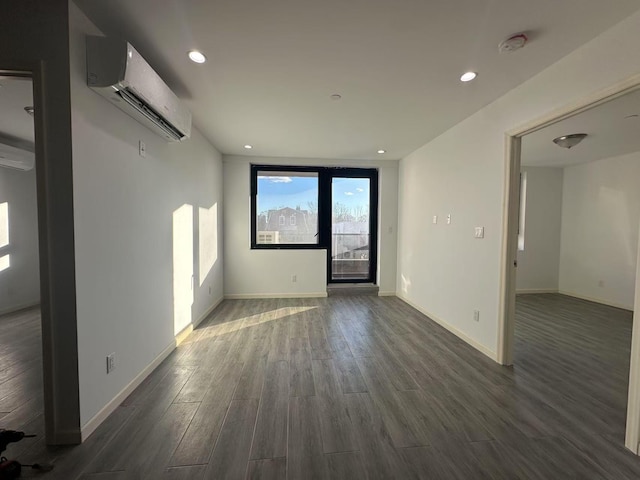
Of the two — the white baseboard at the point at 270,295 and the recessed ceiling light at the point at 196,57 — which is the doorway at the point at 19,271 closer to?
the recessed ceiling light at the point at 196,57

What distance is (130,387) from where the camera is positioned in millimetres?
1979

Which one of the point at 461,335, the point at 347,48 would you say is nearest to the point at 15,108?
the point at 347,48

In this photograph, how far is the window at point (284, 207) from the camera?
487cm

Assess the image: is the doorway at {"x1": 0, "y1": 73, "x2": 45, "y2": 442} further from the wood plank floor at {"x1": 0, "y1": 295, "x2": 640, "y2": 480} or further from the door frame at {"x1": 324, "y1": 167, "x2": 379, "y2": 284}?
the door frame at {"x1": 324, "y1": 167, "x2": 379, "y2": 284}

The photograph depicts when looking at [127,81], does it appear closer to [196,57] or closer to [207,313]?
[196,57]

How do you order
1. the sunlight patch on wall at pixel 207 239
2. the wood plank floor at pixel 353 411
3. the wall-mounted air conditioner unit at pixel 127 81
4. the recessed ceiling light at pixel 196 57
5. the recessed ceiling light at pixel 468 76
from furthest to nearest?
the sunlight patch on wall at pixel 207 239 < the recessed ceiling light at pixel 468 76 < the recessed ceiling light at pixel 196 57 < the wall-mounted air conditioner unit at pixel 127 81 < the wood plank floor at pixel 353 411

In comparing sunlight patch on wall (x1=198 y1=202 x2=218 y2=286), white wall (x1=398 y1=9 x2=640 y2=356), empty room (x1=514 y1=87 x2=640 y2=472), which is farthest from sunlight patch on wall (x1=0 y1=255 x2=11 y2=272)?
empty room (x1=514 y1=87 x2=640 y2=472)

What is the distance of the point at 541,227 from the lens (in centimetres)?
532

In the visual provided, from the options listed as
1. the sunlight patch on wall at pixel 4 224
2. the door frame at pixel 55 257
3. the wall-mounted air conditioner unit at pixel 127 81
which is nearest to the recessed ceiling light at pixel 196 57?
the wall-mounted air conditioner unit at pixel 127 81

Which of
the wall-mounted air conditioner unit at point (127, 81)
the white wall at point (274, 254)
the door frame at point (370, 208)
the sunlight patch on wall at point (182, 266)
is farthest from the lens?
the door frame at point (370, 208)

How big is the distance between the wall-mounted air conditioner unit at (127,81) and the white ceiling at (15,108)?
482mm

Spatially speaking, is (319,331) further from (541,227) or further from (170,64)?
(541,227)

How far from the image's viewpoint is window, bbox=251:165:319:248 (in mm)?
4867

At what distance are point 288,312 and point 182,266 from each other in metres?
1.72
